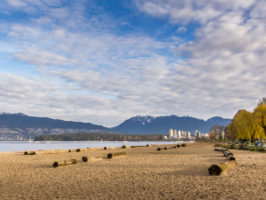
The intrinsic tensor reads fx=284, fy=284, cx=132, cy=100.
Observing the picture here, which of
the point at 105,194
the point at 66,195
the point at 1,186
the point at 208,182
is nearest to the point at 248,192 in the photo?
the point at 208,182

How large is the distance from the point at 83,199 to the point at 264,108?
67.9 meters

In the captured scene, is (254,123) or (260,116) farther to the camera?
(254,123)

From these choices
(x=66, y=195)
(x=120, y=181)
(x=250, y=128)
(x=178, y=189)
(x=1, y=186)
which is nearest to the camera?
(x=66, y=195)

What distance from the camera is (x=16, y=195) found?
13289 mm

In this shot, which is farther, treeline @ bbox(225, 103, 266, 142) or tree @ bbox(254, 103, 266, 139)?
treeline @ bbox(225, 103, 266, 142)

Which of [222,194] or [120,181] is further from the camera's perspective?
[120,181]

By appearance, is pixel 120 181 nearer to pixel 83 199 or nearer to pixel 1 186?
pixel 83 199

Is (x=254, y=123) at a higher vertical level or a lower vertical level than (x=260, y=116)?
lower

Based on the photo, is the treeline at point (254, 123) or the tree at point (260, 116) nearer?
the tree at point (260, 116)

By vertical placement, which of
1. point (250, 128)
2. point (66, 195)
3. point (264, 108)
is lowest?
point (66, 195)

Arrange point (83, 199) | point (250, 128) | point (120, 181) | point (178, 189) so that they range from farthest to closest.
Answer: point (250, 128)
point (120, 181)
point (178, 189)
point (83, 199)

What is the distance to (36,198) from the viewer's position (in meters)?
12.6

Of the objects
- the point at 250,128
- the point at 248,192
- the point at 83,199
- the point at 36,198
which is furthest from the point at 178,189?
the point at 250,128

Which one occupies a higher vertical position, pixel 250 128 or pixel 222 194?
pixel 250 128
